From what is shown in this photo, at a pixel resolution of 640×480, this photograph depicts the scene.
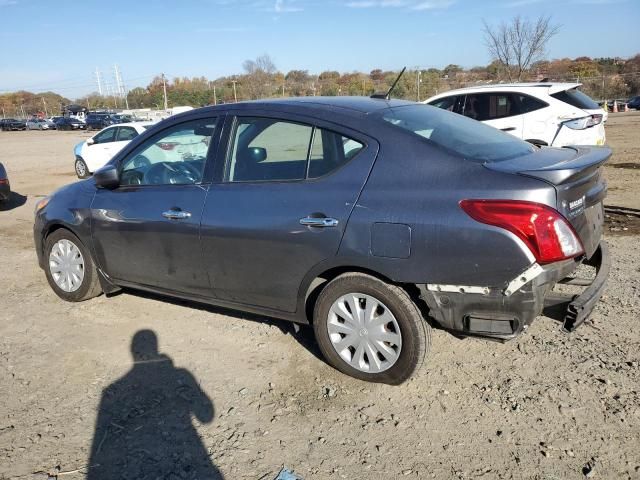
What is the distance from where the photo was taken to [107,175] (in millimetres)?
4234

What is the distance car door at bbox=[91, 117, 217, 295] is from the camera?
383cm

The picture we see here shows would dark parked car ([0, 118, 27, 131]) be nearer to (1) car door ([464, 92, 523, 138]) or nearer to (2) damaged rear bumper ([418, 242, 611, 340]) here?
(1) car door ([464, 92, 523, 138])

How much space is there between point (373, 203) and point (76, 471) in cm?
210

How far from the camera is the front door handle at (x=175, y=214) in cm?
379

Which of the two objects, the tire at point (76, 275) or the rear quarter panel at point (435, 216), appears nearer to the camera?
the rear quarter panel at point (435, 216)

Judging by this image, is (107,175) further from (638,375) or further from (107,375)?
(638,375)

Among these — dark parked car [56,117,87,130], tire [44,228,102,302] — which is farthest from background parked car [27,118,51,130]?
tire [44,228,102,302]

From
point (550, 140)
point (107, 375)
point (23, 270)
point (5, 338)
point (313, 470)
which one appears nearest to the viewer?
point (313, 470)

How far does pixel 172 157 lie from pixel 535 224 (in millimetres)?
2776

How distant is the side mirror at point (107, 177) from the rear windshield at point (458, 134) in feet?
7.36

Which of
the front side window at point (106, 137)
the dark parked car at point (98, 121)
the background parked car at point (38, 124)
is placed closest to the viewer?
the front side window at point (106, 137)

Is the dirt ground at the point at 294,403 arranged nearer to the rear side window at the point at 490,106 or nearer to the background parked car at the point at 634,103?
the rear side window at the point at 490,106

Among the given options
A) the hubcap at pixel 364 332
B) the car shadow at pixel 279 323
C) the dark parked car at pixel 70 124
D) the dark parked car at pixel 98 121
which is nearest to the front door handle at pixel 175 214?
the car shadow at pixel 279 323

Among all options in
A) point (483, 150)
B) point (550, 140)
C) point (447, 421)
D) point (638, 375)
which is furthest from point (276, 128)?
point (550, 140)
